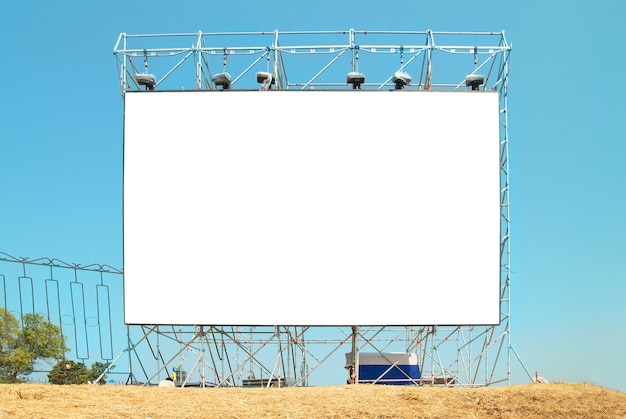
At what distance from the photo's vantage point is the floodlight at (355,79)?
20.2m

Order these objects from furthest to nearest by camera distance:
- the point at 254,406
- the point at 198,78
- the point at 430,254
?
the point at 198,78 < the point at 430,254 < the point at 254,406

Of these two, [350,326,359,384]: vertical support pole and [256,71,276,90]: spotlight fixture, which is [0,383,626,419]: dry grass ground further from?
[256,71,276,90]: spotlight fixture

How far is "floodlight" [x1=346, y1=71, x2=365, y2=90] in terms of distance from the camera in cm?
2025

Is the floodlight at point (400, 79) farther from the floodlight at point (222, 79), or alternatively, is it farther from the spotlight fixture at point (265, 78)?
the floodlight at point (222, 79)

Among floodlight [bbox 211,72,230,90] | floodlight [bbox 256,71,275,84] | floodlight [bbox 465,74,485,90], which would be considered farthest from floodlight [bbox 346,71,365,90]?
floodlight [bbox 211,72,230,90]

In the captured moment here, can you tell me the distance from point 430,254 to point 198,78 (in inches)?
329

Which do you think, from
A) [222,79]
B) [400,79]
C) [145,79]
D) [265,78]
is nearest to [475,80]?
[400,79]

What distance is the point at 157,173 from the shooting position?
64.1ft

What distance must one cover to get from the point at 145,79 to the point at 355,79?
6155 mm

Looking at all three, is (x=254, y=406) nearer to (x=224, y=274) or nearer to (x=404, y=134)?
(x=224, y=274)

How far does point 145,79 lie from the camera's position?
2042 centimetres

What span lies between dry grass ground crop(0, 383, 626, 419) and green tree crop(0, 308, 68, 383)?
321 inches

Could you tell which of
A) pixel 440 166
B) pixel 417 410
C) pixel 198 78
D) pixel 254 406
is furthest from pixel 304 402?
pixel 198 78

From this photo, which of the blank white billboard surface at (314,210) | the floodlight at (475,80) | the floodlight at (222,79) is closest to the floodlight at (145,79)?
the blank white billboard surface at (314,210)
